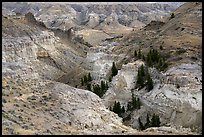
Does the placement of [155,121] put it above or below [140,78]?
below

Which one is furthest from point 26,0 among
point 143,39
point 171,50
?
point 171,50

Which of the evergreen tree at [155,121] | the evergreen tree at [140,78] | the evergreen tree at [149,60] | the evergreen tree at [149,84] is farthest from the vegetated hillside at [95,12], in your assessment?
the evergreen tree at [155,121]

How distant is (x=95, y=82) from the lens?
1612 inches

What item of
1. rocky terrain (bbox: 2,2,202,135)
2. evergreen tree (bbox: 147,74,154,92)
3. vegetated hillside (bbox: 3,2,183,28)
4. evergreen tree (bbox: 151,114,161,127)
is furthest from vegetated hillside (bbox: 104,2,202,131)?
vegetated hillside (bbox: 3,2,183,28)

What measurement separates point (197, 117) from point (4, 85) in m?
12.4

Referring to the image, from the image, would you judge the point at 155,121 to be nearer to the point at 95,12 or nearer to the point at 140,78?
the point at 140,78

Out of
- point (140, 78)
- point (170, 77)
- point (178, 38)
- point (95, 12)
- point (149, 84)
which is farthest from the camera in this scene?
point (95, 12)

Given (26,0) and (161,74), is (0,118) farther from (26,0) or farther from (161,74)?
(26,0)

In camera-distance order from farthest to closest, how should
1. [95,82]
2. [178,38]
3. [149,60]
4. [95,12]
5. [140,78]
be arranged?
1. [95,12]
2. [178,38]
3. [95,82]
4. [149,60]
5. [140,78]

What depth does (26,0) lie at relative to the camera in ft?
576

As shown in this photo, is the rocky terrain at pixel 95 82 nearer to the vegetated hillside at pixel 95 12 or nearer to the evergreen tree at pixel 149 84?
the evergreen tree at pixel 149 84

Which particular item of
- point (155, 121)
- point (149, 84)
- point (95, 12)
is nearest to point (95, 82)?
point (149, 84)

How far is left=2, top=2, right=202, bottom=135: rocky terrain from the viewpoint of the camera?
70.2 ft

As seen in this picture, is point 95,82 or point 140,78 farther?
point 95,82
